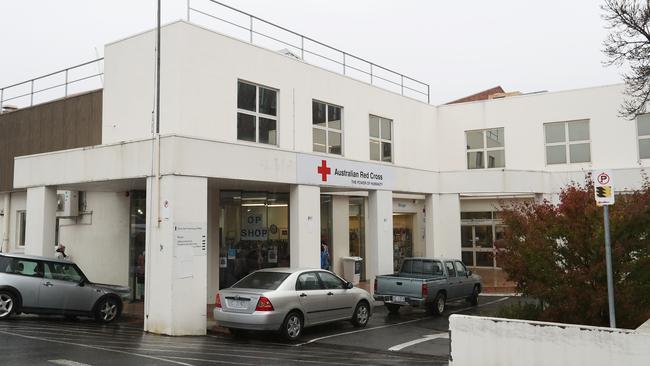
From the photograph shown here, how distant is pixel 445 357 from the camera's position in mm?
10156

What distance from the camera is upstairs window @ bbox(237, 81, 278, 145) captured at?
15.7 meters

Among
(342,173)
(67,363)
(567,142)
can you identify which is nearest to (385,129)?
(342,173)

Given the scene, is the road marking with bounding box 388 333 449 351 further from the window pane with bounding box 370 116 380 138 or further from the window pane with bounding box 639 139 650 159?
the window pane with bounding box 639 139 650 159

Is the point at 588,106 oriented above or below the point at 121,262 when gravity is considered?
above

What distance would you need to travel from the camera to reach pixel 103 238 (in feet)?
58.7

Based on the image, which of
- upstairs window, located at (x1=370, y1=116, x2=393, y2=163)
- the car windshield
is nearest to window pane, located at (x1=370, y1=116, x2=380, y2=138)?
upstairs window, located at (x1=370, y1=116, x2=393, y2=163)

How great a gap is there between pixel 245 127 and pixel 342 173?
3.22 m

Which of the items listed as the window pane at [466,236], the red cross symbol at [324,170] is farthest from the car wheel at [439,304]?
the window pane at [466,236]

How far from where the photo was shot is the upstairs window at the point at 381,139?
2022 cm

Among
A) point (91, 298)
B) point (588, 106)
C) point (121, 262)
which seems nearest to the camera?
point (91, 298)

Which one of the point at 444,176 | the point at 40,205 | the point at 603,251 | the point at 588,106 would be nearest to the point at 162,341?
the point at 40,205

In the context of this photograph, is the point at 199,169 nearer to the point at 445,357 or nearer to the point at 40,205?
the point at 40,205

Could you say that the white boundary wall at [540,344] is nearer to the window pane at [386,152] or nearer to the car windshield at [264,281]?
the car windshield at [264,281]

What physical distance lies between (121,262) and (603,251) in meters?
13.2
